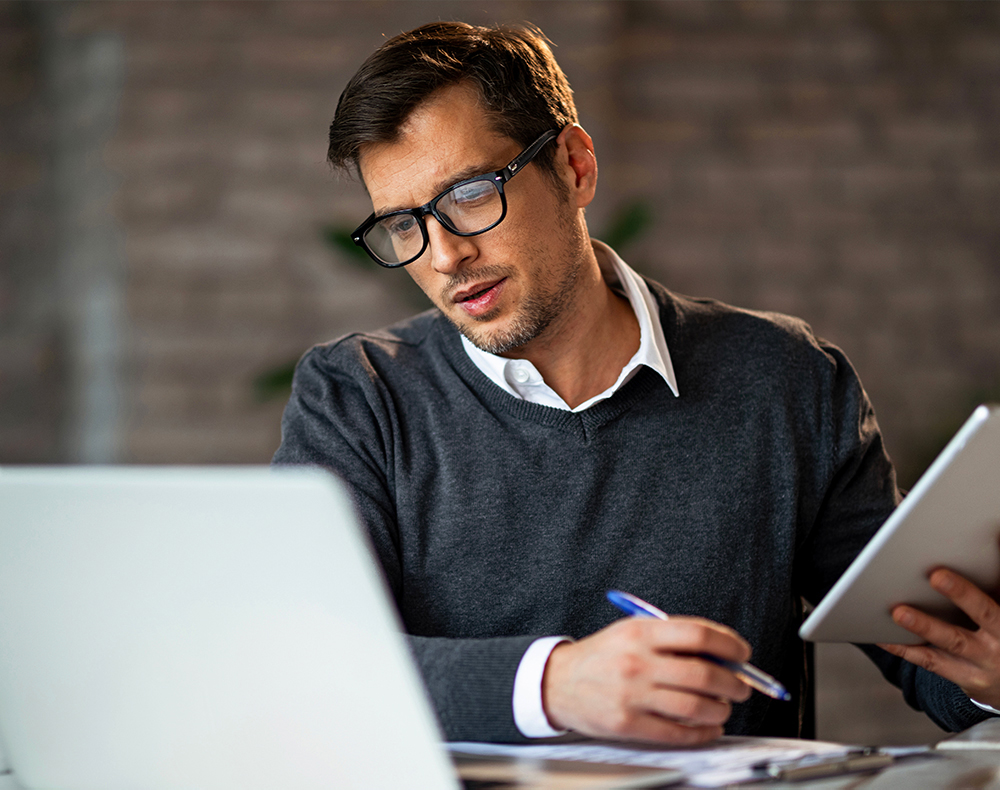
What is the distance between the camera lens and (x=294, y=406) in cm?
122

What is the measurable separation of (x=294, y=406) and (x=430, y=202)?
317 millimetres

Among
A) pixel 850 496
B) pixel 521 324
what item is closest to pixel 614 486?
pixel 521 324

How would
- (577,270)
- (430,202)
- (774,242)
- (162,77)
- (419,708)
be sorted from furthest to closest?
(774,242) → (162,77) → (577,270) → (430,202) → (419,708)

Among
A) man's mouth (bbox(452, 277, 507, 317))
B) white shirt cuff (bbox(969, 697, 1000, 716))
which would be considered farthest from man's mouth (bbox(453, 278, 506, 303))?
white shirt cuff (bbox(969, 697, 1000, 716))

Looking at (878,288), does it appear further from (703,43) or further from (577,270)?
(577,270)

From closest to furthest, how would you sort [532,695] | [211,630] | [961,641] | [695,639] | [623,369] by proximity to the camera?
[211,630] < [695,639] < [532,695] < [961,641] < [623,369]

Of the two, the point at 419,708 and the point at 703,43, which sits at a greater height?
the point at 703,43

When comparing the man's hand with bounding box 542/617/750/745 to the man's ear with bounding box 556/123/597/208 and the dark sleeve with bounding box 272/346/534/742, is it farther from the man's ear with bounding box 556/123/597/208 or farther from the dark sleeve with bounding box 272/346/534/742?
the man's ear with bounding box 556/123/597/208

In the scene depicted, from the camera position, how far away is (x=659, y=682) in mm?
675

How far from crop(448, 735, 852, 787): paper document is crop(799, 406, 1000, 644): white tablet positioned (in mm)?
140

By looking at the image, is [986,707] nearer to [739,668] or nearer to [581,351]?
[739,668]

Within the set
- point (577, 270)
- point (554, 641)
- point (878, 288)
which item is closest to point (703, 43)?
point (878, 288)

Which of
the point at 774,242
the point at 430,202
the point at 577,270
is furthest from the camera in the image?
the point at 774,242

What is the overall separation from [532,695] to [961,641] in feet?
1.40
